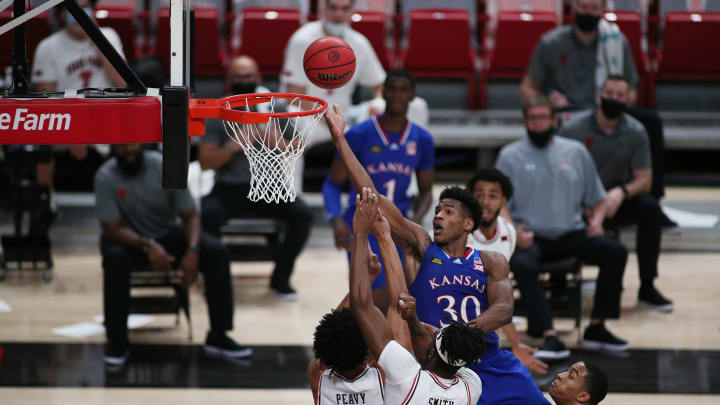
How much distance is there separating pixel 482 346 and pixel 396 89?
2635 mm

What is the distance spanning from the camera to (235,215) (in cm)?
727

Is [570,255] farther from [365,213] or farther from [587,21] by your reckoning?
[365,213]

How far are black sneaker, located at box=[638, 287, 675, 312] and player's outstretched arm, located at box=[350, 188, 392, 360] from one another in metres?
3.74

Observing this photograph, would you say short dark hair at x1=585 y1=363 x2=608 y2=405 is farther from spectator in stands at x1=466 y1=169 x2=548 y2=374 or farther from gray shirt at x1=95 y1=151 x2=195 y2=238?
gray shirt at x1=95 y1=151 x2=195 y2=238

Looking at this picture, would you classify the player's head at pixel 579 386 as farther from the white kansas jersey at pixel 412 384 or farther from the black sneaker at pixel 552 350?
the black sneaker at pixel 552 350

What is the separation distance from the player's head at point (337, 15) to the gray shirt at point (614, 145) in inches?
75.4

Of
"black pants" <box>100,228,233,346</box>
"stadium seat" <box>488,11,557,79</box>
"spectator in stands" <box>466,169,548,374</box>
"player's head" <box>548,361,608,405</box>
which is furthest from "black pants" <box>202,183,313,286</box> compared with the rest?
"player's head" <box>548,361,608,405</box>

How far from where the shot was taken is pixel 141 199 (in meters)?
6.49

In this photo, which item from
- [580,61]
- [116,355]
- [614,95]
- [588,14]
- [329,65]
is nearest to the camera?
[329,65]

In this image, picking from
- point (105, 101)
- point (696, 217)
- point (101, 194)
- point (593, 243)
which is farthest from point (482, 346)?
point (696, 217)

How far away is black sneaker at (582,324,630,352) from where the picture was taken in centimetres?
629

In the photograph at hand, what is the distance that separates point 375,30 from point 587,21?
256cm

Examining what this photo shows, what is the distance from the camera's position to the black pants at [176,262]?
6.08 meters

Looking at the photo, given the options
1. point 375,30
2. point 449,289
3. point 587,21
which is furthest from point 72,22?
point 449,289
